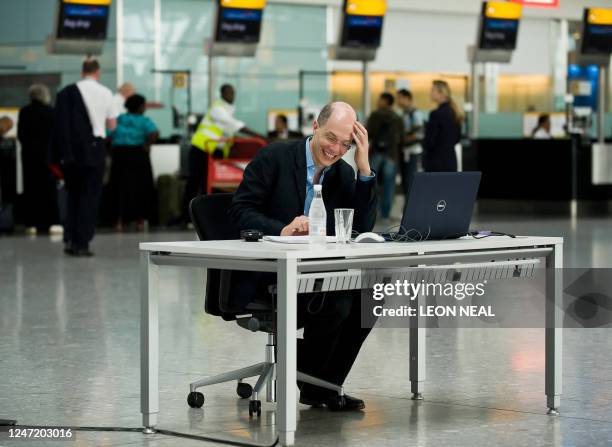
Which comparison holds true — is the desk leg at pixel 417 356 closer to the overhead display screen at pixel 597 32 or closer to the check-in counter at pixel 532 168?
the check-in counter at pixel 532 168

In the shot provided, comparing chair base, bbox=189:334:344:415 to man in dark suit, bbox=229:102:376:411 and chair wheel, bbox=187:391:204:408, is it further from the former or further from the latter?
man in dark suit, bbox=229:102:376:411

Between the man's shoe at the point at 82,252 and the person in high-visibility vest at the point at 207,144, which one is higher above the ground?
the person in high-visibility vest at the point at 207,144

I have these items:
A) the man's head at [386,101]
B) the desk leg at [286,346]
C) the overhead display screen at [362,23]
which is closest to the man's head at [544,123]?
the overhead display screen at [362,23]

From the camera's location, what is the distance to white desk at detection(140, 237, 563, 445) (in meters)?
3.86

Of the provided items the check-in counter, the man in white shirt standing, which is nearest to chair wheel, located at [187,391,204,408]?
the man in white shirt standing

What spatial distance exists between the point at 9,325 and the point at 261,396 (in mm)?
2493

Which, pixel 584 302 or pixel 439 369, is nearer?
pixel 439 369

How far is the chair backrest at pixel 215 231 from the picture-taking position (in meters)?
4.66

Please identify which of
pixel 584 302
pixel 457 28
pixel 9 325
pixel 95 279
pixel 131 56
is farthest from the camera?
pixel 457 28

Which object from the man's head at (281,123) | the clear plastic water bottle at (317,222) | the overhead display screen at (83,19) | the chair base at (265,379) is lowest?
the chair base at (265,379)

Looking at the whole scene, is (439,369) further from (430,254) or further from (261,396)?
(430,254)

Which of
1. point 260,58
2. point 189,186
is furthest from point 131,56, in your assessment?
point 189,186

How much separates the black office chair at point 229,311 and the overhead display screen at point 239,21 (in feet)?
36.8

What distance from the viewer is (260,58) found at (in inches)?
819
